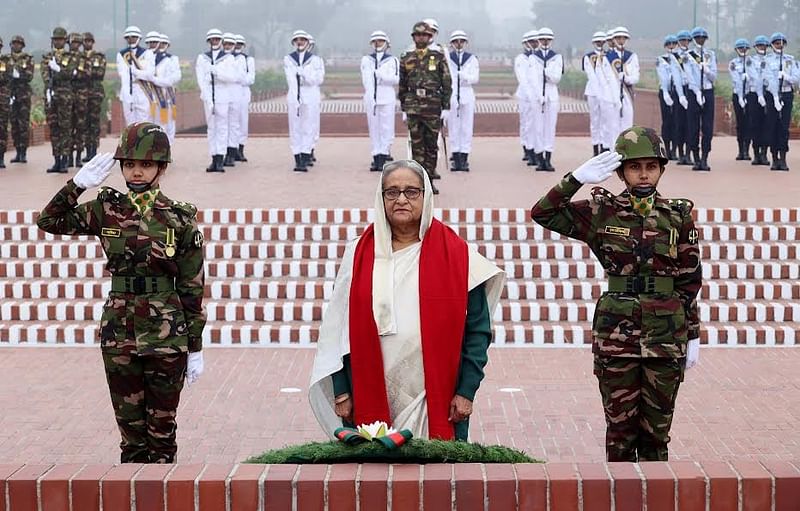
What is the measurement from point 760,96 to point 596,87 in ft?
7.21

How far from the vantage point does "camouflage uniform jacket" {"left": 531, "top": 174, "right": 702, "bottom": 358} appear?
17.3 feet

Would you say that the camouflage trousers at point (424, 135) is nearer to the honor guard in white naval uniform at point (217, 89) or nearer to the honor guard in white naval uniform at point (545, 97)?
the honor guard in white naval uniform at point (545, 97)

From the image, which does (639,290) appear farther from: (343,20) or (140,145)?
(343,20)

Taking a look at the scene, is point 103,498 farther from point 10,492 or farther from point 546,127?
point 546,127

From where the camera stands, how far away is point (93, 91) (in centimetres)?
1764

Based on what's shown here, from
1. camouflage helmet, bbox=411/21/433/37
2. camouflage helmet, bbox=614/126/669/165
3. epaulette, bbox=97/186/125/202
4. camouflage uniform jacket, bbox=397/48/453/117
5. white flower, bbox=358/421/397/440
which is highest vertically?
camouflage helmet, bbox=411/21/433/37

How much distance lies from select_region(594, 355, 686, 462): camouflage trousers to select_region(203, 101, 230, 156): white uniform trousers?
12.5 metres

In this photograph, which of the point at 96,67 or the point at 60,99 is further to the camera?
the point at 96,67

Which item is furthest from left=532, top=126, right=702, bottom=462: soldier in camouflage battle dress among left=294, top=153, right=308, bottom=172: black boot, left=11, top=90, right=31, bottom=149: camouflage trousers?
left=11, top=90, right=31, bottom=149: camouflage trousers

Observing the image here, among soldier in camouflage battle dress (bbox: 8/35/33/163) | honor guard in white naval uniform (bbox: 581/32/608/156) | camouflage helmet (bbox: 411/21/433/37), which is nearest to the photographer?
camouflage helmet (bbox: 411/21/433/37)

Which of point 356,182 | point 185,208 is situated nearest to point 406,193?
point 185,208

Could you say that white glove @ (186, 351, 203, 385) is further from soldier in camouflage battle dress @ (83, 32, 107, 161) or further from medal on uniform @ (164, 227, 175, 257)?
soldier in camouflage battle dress @ (83, 32, 107, 161)

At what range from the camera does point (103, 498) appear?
370cm

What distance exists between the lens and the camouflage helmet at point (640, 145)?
17.2ft
